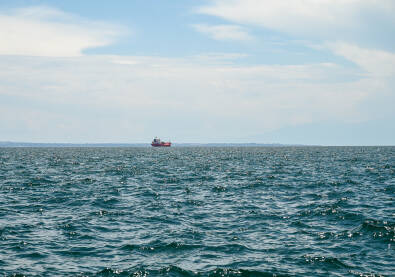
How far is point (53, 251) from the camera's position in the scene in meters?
17.2

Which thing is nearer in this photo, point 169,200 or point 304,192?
point 169,200

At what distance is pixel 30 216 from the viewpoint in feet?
80.2

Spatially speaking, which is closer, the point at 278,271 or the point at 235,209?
the point at 278,271

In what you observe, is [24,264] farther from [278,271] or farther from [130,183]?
[130,183]

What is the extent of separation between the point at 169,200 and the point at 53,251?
14.5 metres

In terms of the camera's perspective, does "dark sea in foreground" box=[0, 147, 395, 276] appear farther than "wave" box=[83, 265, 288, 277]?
Yes

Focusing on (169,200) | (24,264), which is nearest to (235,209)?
(169,200)

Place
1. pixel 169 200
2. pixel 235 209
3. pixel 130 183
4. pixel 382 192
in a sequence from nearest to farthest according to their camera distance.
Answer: pixel 235 209 → pixel 169 200 → pixel 382 192 → pixel 130 183

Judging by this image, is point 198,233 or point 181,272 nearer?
point 181,272

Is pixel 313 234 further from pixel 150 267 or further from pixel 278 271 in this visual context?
pixel 150 267

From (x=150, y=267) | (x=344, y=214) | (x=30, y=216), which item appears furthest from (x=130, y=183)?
(x=150, y=267)

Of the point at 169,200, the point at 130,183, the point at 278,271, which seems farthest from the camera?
the point at 130,183

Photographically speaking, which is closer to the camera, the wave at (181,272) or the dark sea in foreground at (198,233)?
the wave at (181,272)

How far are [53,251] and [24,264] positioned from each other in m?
1.82
